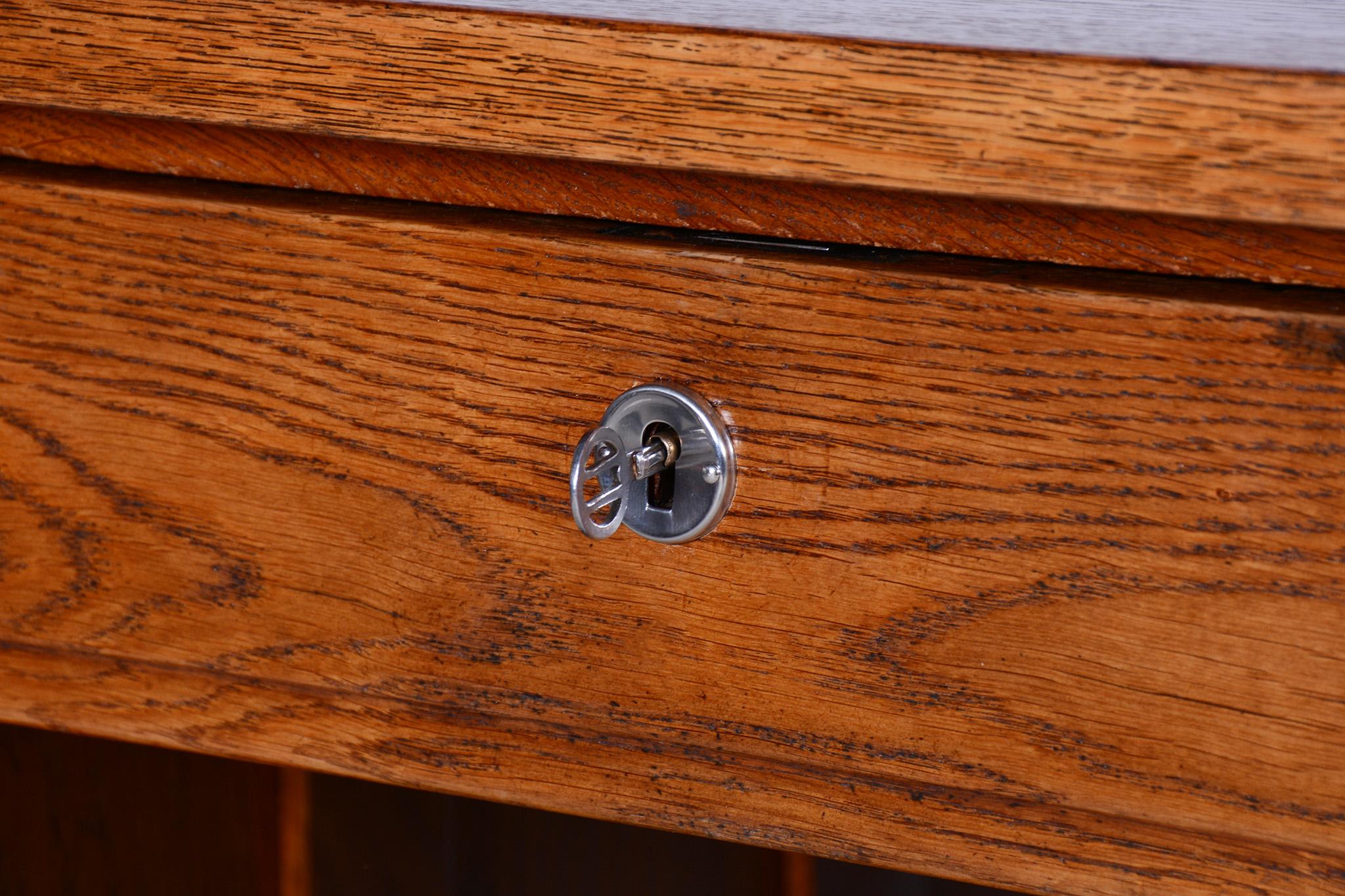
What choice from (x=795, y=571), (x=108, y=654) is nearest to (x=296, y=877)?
(x=108, y=654)

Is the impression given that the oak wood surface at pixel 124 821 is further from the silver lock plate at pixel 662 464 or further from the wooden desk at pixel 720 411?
the silver lock plate at pixel 662 464

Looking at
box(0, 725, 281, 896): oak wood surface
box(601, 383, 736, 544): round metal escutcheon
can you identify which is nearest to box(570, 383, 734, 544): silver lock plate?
box(601, 383, 736, 544): round metal escutcheon

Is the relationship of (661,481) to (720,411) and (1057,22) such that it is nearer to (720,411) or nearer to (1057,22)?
(720,411)

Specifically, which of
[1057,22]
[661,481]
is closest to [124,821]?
[661,481]

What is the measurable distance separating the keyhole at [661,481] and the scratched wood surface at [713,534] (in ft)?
0.04

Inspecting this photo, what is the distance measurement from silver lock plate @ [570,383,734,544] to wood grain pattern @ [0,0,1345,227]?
0.05 m

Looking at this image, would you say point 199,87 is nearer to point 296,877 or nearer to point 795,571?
point 795,571

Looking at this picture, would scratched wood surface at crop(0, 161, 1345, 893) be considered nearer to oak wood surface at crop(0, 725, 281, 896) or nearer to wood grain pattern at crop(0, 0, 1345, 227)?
wood grain pattern at crop(0, 0, 1345, 227)

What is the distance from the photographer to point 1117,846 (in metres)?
0.26

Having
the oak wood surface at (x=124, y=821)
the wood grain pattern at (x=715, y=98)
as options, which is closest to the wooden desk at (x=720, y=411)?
the wood grain pattern at (x=715, y=98)

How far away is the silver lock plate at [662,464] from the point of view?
247mm

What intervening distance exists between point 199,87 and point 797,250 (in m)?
0.13

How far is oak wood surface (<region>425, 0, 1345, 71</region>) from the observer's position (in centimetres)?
22

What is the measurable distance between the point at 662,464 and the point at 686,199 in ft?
0.18
